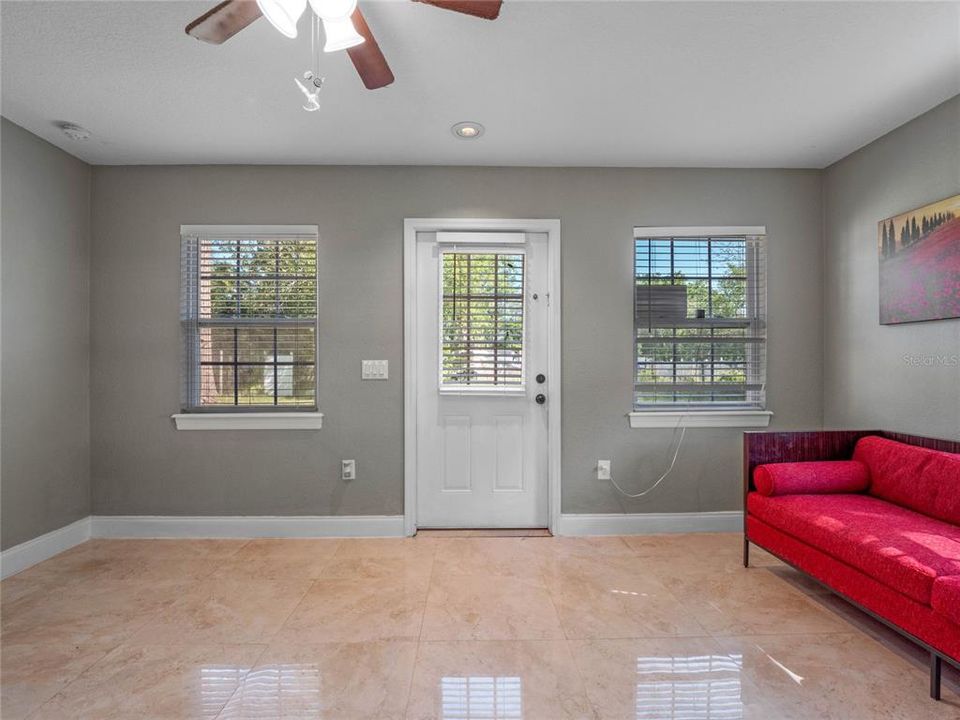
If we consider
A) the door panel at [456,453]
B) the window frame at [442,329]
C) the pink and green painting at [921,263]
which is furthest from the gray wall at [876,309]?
the door panel at [456,453]

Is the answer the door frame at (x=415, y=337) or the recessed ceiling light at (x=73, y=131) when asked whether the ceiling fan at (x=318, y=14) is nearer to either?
the door frame at (x=415, y=337)

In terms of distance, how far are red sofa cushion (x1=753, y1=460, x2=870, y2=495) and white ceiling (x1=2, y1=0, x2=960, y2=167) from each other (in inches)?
73.5

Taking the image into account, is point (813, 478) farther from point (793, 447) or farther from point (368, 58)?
point (368, 58)

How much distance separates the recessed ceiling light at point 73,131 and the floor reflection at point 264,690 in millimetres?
2854

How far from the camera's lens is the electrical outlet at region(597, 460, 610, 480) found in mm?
3268

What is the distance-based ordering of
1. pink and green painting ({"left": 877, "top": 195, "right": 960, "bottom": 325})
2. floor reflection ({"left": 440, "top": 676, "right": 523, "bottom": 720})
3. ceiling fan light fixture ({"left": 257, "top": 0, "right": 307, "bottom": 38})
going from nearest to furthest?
ceiling fan light fixture ({"left": 257, "top": 0, "right": 307, "bottom": 38}) < floor reflection ({"left": 440, "top": 676, "right": 523, "bottom": 720}) < pink and green painting ({"left": 877, "top": 195, "right": 960, "bottom": 325})

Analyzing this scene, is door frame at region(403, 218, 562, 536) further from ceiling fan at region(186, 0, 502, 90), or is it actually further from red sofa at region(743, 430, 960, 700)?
ceiling fan at region(186, 0, 502, 90)

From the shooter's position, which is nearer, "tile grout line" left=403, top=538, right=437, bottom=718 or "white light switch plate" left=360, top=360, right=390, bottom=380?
"tile grout line" left=403, top=538, right=437, bottom=718

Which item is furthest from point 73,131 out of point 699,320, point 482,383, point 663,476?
point 663,476

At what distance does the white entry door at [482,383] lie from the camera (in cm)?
329

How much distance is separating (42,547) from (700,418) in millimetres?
4110

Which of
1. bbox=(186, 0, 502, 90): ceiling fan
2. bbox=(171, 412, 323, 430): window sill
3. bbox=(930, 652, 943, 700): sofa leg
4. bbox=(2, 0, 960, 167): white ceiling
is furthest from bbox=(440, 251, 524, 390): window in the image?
bbox=(930, 652, 943, 700): sofa leg

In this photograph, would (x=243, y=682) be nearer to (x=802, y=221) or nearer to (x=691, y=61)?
(x=691, y=61)

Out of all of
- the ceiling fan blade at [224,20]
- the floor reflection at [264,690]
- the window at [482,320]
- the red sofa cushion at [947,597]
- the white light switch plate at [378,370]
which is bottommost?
the floor reflection at [264,690]
